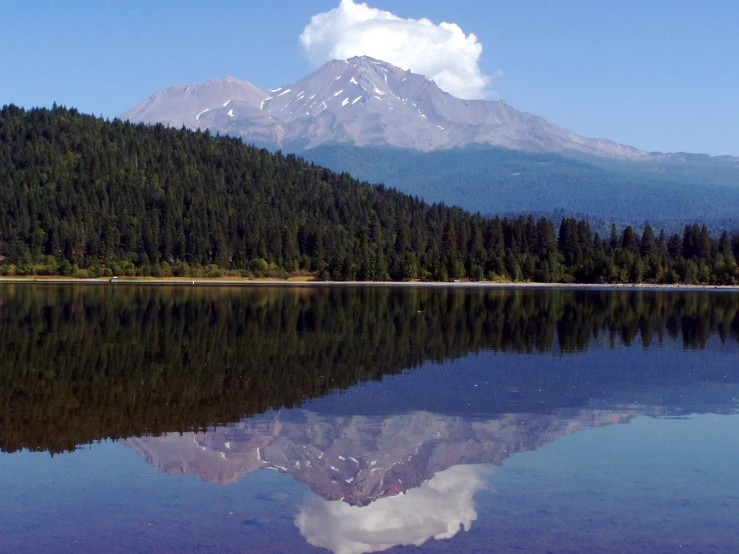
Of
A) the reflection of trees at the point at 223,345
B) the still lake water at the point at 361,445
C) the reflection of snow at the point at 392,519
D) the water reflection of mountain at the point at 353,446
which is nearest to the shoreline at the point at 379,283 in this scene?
the reflection of trees at the point at 223,345

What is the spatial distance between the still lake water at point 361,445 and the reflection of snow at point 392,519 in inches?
2.4

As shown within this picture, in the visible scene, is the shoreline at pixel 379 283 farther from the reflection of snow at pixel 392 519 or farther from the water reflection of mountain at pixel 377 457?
the reflection of snow at pixel 392 519

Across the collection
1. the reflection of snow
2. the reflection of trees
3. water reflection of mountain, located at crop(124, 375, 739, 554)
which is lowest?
the reflection of snow

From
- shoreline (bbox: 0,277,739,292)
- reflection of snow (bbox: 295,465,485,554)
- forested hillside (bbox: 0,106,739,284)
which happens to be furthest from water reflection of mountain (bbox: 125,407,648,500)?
forested hillside (bbox: 0,106,739,284)

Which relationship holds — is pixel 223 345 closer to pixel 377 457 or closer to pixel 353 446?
pixel 353 446

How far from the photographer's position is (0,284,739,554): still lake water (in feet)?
54.6

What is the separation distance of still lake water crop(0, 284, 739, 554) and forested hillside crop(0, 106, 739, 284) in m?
109

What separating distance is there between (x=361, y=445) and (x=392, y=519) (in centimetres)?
543

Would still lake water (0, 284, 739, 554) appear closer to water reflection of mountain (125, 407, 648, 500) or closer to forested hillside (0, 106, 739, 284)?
water reflection of mountain (125, 407, 648, 500)

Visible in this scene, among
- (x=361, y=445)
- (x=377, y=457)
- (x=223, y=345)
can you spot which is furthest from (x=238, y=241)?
(x=377, y=457)

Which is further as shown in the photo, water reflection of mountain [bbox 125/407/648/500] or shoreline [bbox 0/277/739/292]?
shoreline [bbox 0/277/739/292]

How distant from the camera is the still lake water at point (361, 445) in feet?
54.6

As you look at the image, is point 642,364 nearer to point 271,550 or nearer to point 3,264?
point 271,550

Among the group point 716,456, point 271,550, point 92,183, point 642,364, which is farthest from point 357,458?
point 92,183
